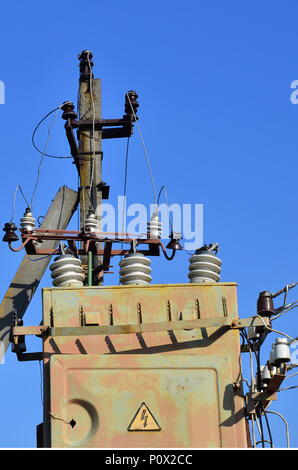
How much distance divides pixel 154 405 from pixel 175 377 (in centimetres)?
54

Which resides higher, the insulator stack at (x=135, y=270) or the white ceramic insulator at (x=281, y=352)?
the insulator stack at (x=135, y=270)

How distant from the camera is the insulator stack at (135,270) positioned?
19.0 metres

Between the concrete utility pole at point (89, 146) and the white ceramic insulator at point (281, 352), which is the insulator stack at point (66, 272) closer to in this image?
the concrete utility pole at point (89, 146)

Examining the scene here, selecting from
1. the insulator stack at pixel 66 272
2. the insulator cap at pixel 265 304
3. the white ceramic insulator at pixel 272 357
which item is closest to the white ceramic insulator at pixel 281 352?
the white ceramic insulator at pixel 272 357

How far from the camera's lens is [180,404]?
1759 cm

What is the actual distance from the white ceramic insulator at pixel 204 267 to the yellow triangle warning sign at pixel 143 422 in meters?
2.48

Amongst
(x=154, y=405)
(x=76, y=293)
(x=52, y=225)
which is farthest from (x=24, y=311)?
(x=154, y=405)

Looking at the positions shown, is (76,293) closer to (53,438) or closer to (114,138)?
(53,438)

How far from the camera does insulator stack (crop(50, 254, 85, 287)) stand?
19.0 metres

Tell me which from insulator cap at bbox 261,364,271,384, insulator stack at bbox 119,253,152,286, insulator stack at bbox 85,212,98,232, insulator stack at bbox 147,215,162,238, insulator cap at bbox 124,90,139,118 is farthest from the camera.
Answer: insulator cap at bbox 124,90,139,118

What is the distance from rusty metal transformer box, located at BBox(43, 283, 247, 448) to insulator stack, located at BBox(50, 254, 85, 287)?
0.53 meters

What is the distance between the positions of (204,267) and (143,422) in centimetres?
288

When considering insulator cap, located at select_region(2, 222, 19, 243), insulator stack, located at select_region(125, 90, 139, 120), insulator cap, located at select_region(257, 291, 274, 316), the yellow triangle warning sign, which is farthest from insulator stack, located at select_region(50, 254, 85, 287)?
insulator stack, located at select_region(125, 90, 139, 120)

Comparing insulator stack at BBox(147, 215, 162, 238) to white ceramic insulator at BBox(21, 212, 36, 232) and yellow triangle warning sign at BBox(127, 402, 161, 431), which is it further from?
yellow triangle warning sign at BBox(127, 402, 161, 431)
